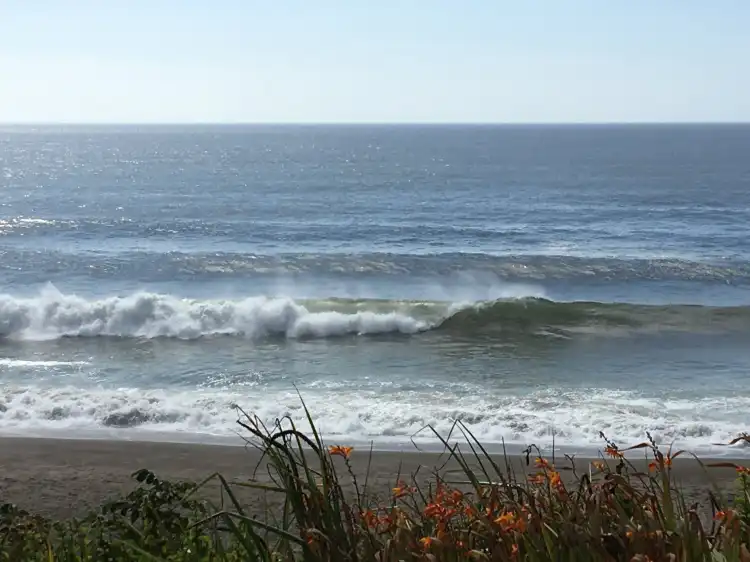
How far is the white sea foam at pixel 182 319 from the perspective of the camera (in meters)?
19.5

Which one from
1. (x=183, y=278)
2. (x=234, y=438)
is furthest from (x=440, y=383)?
(x=183, y=278)

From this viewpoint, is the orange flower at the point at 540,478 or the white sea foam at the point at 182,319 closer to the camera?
the orange flower at the point at 540,478

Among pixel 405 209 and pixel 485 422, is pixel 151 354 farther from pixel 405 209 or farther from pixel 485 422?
→ pixel 405 209

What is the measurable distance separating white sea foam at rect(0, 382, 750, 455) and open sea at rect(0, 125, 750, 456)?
1.7 inches

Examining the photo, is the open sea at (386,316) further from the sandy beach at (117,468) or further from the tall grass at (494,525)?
the tall grass at (494,525)

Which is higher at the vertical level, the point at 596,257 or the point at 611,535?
the point at 611,535

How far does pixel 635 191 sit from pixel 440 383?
41832 millimetres

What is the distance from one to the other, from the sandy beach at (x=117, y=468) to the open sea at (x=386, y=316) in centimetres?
60

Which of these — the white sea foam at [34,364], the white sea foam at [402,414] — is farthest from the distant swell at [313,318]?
the white sea foam at [402,414]

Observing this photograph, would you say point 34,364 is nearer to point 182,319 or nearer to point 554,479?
point 182,319

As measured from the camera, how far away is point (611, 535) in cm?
194

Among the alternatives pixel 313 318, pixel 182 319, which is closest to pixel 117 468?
pixel 313 318

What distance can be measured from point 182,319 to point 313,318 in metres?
2.78

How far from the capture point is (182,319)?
19.9 meters
